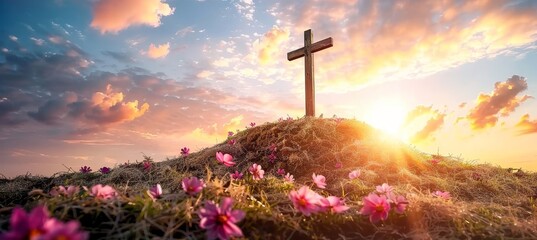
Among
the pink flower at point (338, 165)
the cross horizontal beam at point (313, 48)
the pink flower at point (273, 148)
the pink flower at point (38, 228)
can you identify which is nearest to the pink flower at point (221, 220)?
the pink flower at point (38, 228)

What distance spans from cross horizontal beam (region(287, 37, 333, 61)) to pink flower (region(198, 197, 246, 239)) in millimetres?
8150

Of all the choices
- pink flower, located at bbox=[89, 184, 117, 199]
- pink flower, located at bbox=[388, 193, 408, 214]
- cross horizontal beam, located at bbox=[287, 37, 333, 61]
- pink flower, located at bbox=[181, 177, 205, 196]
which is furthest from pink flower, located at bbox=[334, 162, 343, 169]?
pink flower, located at bbox=[89, 184, 117, 199]

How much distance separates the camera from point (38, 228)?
1.41 m

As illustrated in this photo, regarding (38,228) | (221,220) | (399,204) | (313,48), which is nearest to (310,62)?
(313,48)

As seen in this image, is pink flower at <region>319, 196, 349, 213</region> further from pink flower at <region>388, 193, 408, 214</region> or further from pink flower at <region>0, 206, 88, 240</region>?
pink flower at <region>0, 206, 88, 240</region>

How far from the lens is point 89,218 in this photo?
2207 mm

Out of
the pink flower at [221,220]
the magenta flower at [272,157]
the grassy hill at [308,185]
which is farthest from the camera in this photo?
the magenta flower at [272,157]

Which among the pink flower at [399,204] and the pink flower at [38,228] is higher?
the pink flower at [38,228]

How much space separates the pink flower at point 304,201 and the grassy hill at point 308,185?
14cm

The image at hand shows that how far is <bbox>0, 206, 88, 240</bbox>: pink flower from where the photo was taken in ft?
4.28

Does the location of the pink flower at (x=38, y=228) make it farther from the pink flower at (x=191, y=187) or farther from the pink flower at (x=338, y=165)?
the pink flower at (x=338, y=165)

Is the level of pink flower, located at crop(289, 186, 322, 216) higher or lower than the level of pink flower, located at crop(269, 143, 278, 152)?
lower

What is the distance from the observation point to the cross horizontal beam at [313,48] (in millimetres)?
9609

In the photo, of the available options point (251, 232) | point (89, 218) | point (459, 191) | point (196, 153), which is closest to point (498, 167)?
point (459, 191)
